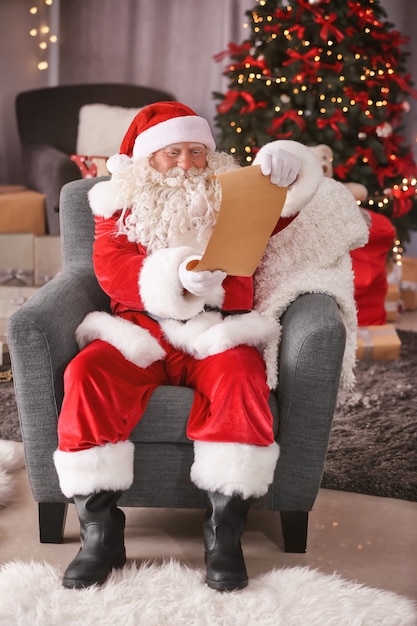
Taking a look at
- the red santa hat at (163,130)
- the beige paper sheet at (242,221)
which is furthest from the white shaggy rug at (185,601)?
the red santa hat at (163,130)

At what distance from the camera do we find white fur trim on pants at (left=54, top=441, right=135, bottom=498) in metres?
1.85

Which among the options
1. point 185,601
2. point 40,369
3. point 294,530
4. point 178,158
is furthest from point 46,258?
point 185,601

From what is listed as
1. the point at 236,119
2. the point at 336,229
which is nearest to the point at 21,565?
the point at 336,229

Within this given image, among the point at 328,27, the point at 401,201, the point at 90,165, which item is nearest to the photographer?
the point at 328,27

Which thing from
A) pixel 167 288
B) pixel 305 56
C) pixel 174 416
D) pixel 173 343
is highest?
pixel 305 56

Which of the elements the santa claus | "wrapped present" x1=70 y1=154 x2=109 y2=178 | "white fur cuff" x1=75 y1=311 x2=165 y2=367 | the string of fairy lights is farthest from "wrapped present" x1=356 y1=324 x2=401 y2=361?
the string of fairy lights

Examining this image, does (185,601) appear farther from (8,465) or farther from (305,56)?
(305,56)

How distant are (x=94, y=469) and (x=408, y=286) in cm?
A: 329

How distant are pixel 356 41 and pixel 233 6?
1.47 meters

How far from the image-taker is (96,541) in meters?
1.88

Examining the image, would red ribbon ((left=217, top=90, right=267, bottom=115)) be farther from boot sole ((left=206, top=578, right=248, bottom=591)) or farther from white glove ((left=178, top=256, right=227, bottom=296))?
boot sole ((left=206, top=578, right=248, bottom=591))

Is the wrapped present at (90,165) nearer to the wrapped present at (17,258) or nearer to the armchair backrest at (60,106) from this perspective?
the wrapped present at (17,258)

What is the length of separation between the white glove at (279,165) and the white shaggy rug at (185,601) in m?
0.90

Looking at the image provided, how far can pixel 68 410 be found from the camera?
6.16 ft
